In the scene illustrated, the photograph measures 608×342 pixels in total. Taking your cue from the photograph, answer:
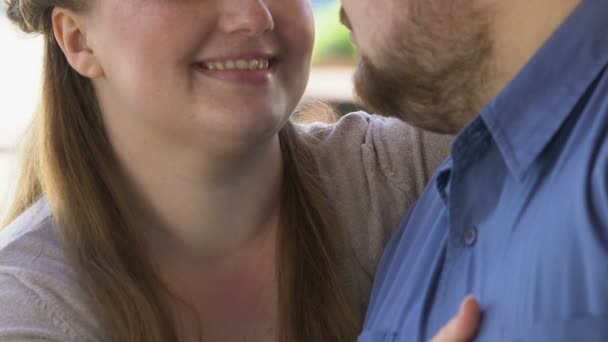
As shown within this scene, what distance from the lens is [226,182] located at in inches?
64.1

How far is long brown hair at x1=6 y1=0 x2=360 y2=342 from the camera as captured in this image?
1546 millimetres

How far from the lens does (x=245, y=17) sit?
1.48 m

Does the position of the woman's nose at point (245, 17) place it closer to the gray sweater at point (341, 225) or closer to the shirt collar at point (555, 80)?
the gray sweater at point (341, 225)

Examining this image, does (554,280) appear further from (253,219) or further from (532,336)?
(253,219)

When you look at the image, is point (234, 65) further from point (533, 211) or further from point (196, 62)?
point (533, 211)

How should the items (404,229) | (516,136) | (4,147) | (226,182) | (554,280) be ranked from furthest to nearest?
(4,147), (226,182), (404,229), (516,136), (554,280)

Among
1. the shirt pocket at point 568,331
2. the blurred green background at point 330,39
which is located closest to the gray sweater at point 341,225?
the shirt pocket at point 568,331

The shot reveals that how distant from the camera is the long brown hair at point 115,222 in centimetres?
155

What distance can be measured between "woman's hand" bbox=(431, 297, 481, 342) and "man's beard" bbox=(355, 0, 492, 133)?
0.96ft

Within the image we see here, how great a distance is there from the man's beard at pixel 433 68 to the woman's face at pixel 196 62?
28 cm

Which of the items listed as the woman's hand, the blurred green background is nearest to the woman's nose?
the woman's hand

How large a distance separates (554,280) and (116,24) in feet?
3.08

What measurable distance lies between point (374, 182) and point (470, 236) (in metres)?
0.63

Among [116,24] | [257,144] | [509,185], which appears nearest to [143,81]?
[116,24]
